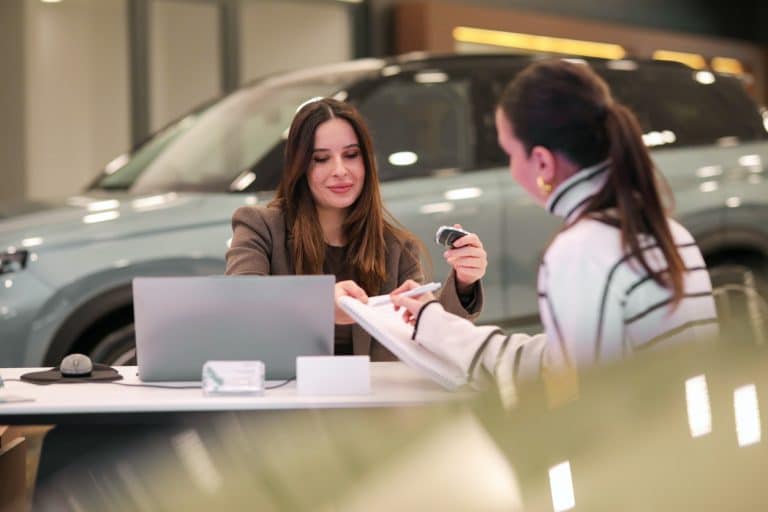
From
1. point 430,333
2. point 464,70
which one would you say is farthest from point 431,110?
point 430,333

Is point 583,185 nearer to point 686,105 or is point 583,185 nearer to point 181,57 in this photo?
point 686,105

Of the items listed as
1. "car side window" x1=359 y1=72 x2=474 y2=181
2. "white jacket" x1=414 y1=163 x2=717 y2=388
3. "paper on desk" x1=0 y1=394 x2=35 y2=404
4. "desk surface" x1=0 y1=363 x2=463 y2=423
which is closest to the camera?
"white jacket" x1=414 y1=163 x2=717 y2=388

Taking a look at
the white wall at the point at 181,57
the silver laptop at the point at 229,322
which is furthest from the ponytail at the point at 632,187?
the white wall at the point at 181,57

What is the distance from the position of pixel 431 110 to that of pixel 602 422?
493cm

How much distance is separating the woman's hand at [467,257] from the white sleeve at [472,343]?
678mm

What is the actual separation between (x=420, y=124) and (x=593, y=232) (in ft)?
11.9

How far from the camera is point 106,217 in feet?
15.1

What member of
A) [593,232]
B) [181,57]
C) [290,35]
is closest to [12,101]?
[181,57]

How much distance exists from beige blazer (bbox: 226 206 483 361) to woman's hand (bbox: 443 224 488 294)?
1.22ft

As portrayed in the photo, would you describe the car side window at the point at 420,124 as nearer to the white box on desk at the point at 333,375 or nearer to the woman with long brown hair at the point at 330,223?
the woman with long brown hair at the point at 330,223

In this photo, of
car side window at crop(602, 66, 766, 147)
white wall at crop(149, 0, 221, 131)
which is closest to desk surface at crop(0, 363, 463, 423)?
car side window at crop(602, 66, 766, 147)

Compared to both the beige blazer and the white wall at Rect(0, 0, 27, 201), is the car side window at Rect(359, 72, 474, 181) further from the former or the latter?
the white wall at Rect(0, 0, 27, 201)

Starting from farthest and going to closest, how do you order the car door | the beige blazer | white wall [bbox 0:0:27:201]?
1. white wall [bbox 0:0:27:201]
2. the car door
3. the beige blazer

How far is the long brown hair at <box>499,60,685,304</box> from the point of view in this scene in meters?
1.83
